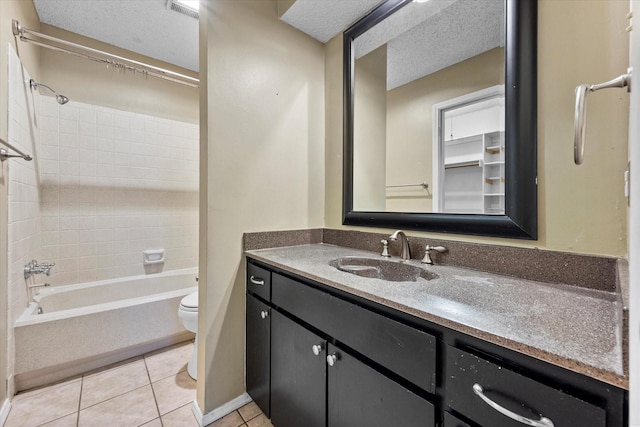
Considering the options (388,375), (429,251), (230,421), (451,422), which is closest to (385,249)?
(429,251)

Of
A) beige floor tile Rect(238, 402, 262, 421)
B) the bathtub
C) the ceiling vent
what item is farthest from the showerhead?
beige floor tile Rect(238, 402, 262, 421)

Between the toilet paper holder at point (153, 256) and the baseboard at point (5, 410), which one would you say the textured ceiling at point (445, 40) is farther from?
the baseboard at point (5, 410)

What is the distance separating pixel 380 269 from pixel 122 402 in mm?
1598

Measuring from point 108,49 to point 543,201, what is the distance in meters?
3.25

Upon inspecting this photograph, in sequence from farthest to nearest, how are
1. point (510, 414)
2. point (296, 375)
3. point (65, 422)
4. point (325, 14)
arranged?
point (325, 14), point (65, 422), point (296, 375), point (510, 414)

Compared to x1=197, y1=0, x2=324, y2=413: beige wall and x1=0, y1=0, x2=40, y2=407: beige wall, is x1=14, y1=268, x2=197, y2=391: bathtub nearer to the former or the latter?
x1=0, y1=0, x2=40, y2=407: beige wall

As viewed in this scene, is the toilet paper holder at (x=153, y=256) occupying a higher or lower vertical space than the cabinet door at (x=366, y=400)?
higher

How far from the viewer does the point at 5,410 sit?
1384 mm

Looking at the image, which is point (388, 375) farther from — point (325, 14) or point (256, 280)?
point (325, 14)

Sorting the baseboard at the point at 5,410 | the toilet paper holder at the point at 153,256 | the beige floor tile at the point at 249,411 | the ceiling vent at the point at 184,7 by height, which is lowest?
the beige floor tile at the point at 249,411

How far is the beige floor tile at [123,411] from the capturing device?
137 centimetres

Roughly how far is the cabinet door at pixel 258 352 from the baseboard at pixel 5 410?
1.19m

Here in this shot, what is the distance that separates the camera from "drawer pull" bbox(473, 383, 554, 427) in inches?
19.6

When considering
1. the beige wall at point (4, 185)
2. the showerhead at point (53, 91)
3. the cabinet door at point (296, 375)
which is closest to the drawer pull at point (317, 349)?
the cabinet door at point (296, 375)
